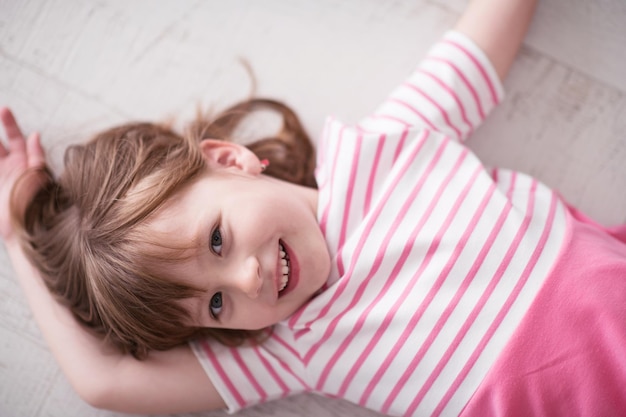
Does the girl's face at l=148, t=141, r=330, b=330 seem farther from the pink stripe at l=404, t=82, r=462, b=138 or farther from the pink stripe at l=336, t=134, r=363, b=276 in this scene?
the pink stripe at l=404, t=82, r=462, b=138

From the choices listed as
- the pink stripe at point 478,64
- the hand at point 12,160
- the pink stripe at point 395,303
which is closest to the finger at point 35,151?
the hand at point 12,160

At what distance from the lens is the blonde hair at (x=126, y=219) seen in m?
0.70

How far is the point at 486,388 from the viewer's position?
71cm

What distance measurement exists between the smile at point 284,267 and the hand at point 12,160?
0.48 meters

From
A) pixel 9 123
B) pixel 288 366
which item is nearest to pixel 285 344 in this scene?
pixel 288 366

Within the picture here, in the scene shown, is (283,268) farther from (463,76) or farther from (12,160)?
A: (12,160)

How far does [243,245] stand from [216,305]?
0.12 meters

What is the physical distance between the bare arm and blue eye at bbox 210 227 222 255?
1.77ft

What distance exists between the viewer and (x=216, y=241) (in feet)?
2.36

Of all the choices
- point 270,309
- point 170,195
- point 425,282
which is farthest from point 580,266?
point 170,195

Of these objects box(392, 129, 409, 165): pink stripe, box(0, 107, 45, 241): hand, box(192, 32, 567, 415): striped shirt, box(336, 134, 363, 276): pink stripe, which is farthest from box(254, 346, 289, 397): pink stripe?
box(0, 107, 45, 241): hand

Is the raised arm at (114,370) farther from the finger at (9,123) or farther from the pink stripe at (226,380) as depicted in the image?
the finger at (9,123)

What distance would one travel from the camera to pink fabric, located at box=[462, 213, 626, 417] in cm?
70

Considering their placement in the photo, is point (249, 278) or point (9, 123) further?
point (9, 123)
